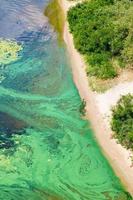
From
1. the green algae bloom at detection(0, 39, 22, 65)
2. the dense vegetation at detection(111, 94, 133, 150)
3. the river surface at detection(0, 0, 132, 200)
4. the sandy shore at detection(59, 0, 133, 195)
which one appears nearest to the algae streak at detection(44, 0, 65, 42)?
the river surface at detection(0, 0, 132, 200)

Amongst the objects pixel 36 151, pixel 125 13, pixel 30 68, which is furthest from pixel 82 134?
pixel 125 13

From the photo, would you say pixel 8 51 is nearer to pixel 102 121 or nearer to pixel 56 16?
pixel 56 16

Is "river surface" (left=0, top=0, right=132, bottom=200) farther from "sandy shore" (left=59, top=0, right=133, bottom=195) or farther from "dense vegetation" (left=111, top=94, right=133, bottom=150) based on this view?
"dense vegetation" (left=111, top=94, right=133, bottom=150)

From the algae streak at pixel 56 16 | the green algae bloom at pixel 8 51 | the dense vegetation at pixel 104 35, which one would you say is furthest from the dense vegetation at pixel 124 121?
the algae streak at pixel 56 16

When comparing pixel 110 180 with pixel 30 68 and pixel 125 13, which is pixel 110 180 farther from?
pixel 125 13

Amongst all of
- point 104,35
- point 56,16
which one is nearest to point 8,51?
point 104,35

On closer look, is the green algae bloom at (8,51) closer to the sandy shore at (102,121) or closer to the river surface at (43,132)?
the river surface at (43,132)
